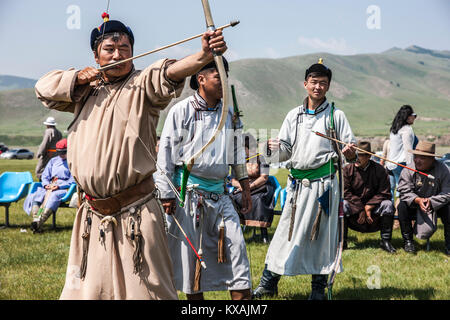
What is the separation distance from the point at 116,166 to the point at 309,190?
2.65 metres

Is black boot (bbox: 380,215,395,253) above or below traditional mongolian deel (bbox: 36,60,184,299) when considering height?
below

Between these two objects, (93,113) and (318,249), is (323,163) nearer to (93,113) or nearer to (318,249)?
(318,249)

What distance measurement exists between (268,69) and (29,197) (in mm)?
191408

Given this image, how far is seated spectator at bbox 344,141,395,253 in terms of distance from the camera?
7.85m

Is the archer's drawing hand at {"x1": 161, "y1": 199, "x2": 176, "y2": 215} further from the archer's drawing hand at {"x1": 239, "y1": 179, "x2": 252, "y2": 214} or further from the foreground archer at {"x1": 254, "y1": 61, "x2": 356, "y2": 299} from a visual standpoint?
the foreground archer at {"x1": 254, "y1": 61, "x2": 356, "y2": 299}

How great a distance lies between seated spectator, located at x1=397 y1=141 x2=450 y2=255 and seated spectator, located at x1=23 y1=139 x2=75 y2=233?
18.5ft

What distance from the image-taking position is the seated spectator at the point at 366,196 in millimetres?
7848

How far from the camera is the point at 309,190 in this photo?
5.22 meters

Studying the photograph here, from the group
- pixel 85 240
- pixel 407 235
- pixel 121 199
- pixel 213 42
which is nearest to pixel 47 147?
pixel 407 235

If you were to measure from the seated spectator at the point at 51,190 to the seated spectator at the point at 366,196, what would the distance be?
15.9 feet

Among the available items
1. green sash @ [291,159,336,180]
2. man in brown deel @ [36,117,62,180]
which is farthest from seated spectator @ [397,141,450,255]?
man in brown deel @ [36,117,62,180]

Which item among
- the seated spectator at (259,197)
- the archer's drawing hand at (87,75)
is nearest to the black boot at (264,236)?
the seated spectator at (259,197)

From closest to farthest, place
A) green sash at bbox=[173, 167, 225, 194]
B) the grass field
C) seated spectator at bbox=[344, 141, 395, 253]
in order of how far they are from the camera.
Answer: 1. green sash at bbox=[173, 167, 225, 194]
2. the grass field
3. seated spectator at bbox=[344, 141, 395, 253]

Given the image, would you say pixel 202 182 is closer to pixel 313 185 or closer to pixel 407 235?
pixel 313 185
